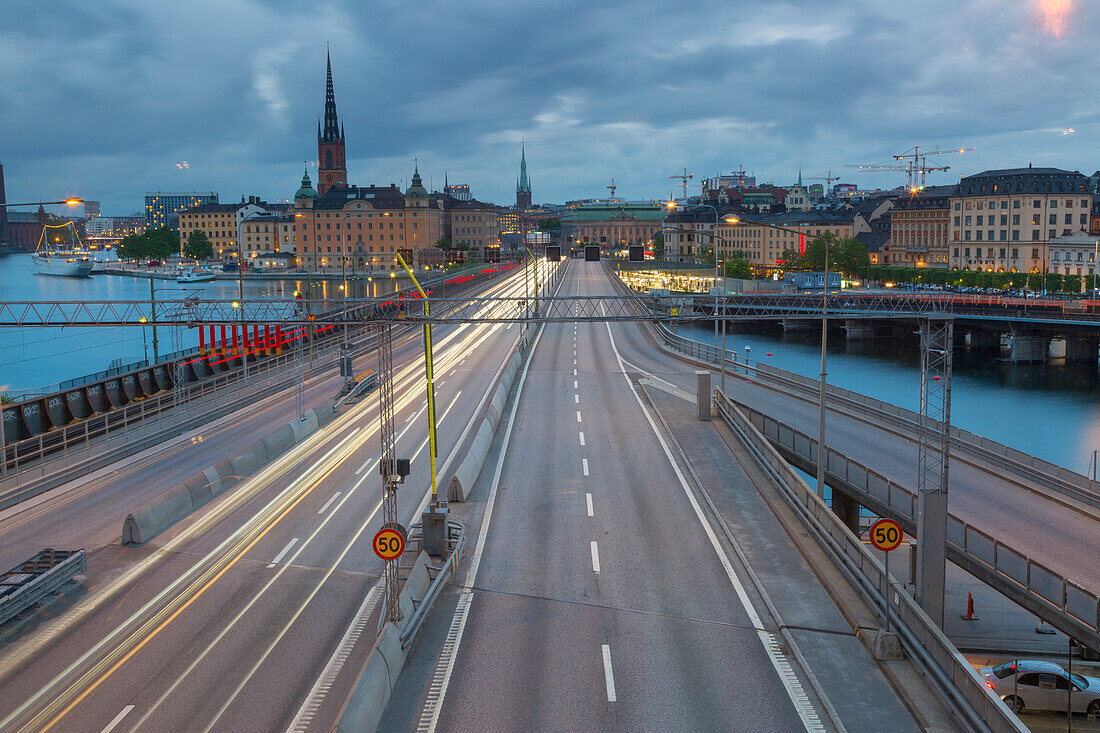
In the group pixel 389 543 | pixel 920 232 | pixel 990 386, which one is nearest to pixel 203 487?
pixel 389 543

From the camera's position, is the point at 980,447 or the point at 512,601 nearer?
the point at 512,601

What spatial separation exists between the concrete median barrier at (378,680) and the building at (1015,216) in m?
137

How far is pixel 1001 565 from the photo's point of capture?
80.5 ft

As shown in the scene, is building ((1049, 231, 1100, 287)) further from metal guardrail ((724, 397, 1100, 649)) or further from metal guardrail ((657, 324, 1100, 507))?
metal guardrail ((724, 397, 1100, 649))

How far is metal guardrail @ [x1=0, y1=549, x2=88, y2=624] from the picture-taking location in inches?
804

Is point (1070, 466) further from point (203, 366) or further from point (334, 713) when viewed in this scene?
point (203, 366)

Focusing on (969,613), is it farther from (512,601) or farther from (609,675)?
(609,675)

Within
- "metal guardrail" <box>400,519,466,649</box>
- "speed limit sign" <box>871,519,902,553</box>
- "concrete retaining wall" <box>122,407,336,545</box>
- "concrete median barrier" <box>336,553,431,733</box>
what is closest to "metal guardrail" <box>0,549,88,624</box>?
"concrete retaining wall" <box>122,407,336,545</box>

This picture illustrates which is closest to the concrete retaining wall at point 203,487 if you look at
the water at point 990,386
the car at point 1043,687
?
the car at point 1043,687

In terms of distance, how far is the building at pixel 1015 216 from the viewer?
133 m

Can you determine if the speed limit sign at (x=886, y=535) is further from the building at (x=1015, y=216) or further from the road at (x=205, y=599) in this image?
the building at (x=1015, y=216)

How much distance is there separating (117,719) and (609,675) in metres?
9.28

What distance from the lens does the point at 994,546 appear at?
24.5 metres

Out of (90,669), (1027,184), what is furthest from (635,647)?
(1027,184)
